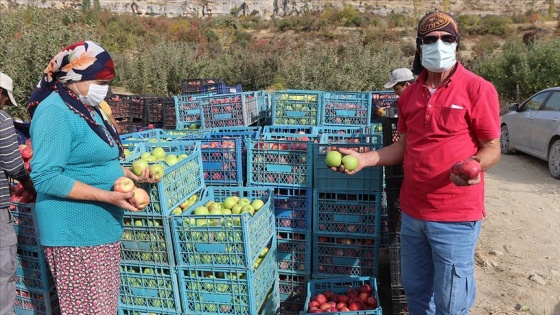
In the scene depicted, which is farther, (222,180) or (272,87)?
(272,87)

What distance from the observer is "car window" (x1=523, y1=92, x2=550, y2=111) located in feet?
30.5

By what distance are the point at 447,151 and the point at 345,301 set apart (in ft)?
6.34

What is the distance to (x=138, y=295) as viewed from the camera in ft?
12.5

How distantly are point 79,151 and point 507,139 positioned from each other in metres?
10.9

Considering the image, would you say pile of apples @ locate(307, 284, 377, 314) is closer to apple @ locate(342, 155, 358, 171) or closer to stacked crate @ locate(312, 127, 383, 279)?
stacked crate @ locate(312, 127, 383, 279)

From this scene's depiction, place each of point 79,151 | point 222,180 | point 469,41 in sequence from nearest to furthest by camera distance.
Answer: point 79,151, point 222,180, point 469,41

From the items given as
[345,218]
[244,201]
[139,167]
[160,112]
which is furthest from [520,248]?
[160,112]

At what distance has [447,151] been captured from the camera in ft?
8.27

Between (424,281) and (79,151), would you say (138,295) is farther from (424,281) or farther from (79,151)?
(424,281)

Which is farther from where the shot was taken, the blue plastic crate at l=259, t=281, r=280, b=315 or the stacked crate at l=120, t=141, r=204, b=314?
the blue plastic crate at l=259, t=281, r=280, b=315

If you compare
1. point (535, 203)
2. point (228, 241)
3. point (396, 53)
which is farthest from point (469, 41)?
point (228, 241)

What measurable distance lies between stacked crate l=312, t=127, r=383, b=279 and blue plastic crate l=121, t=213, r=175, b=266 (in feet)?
4.81

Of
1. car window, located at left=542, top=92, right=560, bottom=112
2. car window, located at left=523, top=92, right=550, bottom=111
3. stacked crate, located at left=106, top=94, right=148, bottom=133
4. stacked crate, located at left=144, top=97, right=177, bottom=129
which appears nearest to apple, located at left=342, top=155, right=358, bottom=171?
stacked crate, located at left=144, top=97, right=177, bottom=129

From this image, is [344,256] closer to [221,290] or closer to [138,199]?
[221,290]
